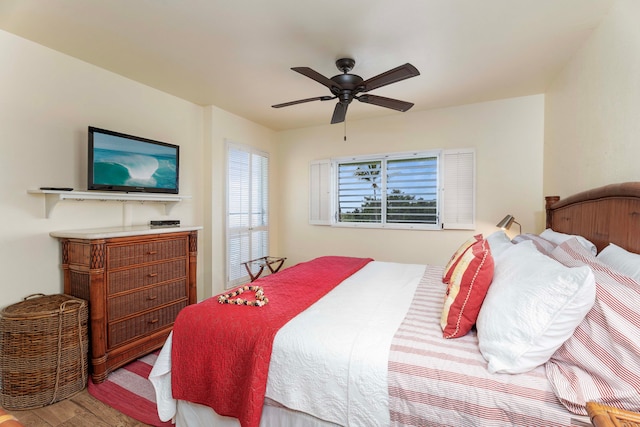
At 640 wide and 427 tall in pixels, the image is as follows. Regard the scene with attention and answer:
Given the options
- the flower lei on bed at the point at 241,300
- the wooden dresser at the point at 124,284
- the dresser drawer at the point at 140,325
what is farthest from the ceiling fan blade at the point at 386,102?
the dresser drawer at the point at 140,325

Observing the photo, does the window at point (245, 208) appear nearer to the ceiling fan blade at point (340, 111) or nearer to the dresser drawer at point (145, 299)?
the dresser drawer at point (145, 299)

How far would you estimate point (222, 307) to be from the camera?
5.48 ft

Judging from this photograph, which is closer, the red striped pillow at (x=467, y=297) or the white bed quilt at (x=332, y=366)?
the white bed quilt at (x=332, y=366)

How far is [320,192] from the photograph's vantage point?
4609 millimetres

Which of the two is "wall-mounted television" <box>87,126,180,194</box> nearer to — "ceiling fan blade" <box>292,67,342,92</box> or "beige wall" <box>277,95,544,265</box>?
"ceiling fan blade" <box>292,67,342,92</box>

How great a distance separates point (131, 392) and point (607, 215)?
3.27 meters

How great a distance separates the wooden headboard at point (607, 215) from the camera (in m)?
1.46

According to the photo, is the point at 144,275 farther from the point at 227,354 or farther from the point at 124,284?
the point at 227,354

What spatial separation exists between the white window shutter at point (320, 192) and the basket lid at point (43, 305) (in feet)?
9.96

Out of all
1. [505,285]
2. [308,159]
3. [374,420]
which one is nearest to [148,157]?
[308,159]

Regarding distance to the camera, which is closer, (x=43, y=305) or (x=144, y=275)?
(x=43, y=305)

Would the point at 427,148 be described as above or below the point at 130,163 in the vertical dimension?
above

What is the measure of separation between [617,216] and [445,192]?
7.29ft

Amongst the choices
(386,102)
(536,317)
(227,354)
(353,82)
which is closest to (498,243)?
(536,317)
